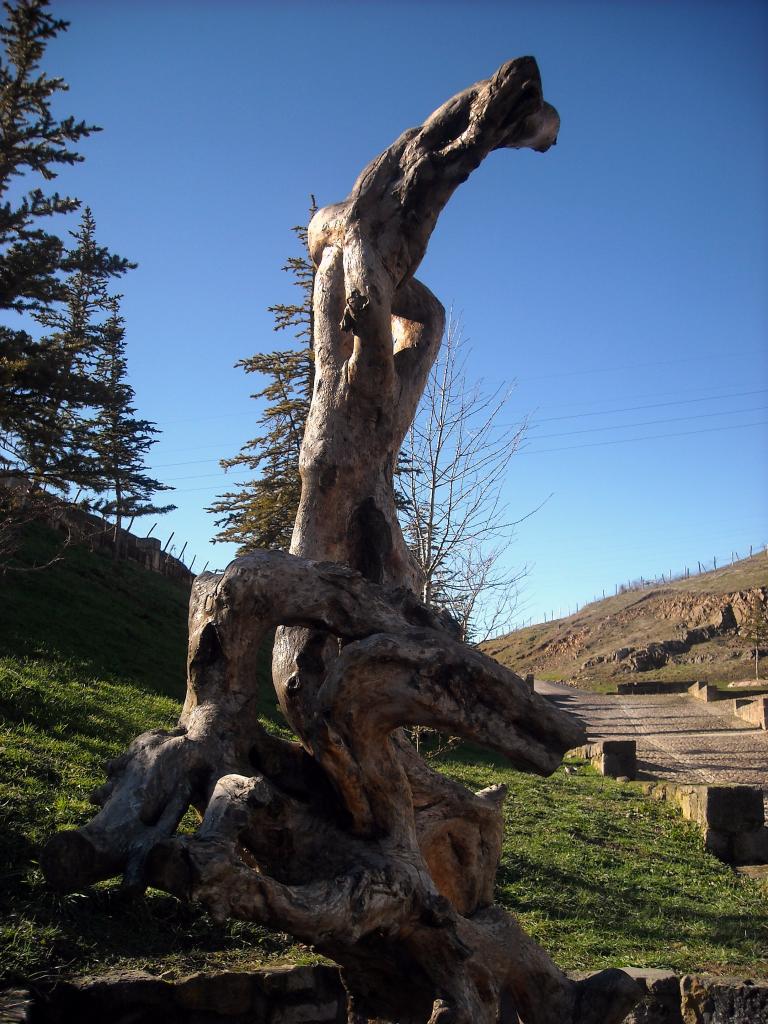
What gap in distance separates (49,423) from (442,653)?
Answer: 1244cm

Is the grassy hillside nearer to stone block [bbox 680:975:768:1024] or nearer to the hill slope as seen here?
stone block [bbox 680:975:768:1024]

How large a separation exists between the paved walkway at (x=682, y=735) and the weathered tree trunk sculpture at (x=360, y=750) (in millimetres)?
8407

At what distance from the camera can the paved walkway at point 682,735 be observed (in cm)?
1681

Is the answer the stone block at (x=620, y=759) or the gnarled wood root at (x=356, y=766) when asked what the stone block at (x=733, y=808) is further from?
the gnarled wood root at (x=356, y=766)

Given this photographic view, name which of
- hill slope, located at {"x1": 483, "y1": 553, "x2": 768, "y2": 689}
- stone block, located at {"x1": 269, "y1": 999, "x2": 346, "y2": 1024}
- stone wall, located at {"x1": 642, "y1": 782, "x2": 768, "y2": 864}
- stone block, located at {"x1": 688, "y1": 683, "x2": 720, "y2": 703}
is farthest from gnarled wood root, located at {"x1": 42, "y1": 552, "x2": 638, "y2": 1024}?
hill slope, located at {"x1": 483, "y1": 553, "x2": 768, "y2": 689}

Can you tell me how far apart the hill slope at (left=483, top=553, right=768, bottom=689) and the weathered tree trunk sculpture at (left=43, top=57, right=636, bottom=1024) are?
3750 cm

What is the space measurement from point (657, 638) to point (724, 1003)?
5038cm

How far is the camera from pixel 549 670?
55844 mm

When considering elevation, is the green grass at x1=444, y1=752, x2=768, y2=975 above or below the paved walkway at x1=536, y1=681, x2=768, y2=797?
below

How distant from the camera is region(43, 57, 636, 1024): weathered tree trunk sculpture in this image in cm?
327

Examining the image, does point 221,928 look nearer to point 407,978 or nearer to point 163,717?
point 407,978

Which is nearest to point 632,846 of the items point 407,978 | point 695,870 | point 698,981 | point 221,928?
point 695,870

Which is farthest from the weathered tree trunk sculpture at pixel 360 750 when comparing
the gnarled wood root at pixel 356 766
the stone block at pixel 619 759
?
the stone block at pixel 619 759

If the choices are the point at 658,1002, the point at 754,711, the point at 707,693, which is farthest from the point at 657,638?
the point at 658,1002
